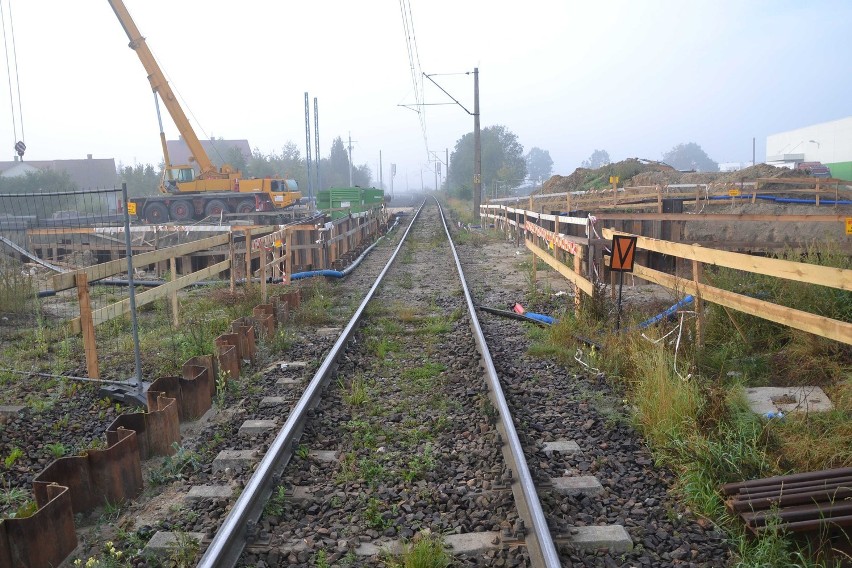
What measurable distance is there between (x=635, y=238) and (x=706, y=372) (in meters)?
1.70

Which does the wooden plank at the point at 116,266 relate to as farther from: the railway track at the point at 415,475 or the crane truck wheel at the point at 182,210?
the crane truck wheel at the point at 182,210

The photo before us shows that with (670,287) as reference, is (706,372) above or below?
below

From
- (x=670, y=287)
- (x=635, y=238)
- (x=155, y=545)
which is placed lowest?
(x=155, y=545)

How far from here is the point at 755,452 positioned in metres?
4.39

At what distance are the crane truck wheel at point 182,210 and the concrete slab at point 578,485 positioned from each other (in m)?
31.5

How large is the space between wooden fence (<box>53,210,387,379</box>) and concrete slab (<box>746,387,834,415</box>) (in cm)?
561

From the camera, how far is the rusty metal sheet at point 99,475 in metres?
4.27

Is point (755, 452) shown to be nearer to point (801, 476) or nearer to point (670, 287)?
point (801, 476)

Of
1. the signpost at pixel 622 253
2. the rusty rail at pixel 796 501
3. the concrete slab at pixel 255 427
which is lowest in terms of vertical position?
the concrete slab at pixel 255 427

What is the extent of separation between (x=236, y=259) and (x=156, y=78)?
58.8ft

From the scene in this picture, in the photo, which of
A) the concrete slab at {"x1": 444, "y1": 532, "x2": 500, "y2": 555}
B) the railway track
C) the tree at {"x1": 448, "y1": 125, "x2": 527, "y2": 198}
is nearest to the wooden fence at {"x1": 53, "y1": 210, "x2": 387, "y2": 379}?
the railway track

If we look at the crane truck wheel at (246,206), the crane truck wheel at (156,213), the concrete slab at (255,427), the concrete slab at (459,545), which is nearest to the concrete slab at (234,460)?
the concrete slab at (255,427)

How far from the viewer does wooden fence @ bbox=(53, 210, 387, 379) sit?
253 inches

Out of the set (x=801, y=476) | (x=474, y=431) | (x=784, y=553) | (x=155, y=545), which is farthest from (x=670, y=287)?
(x=155, y=545)
